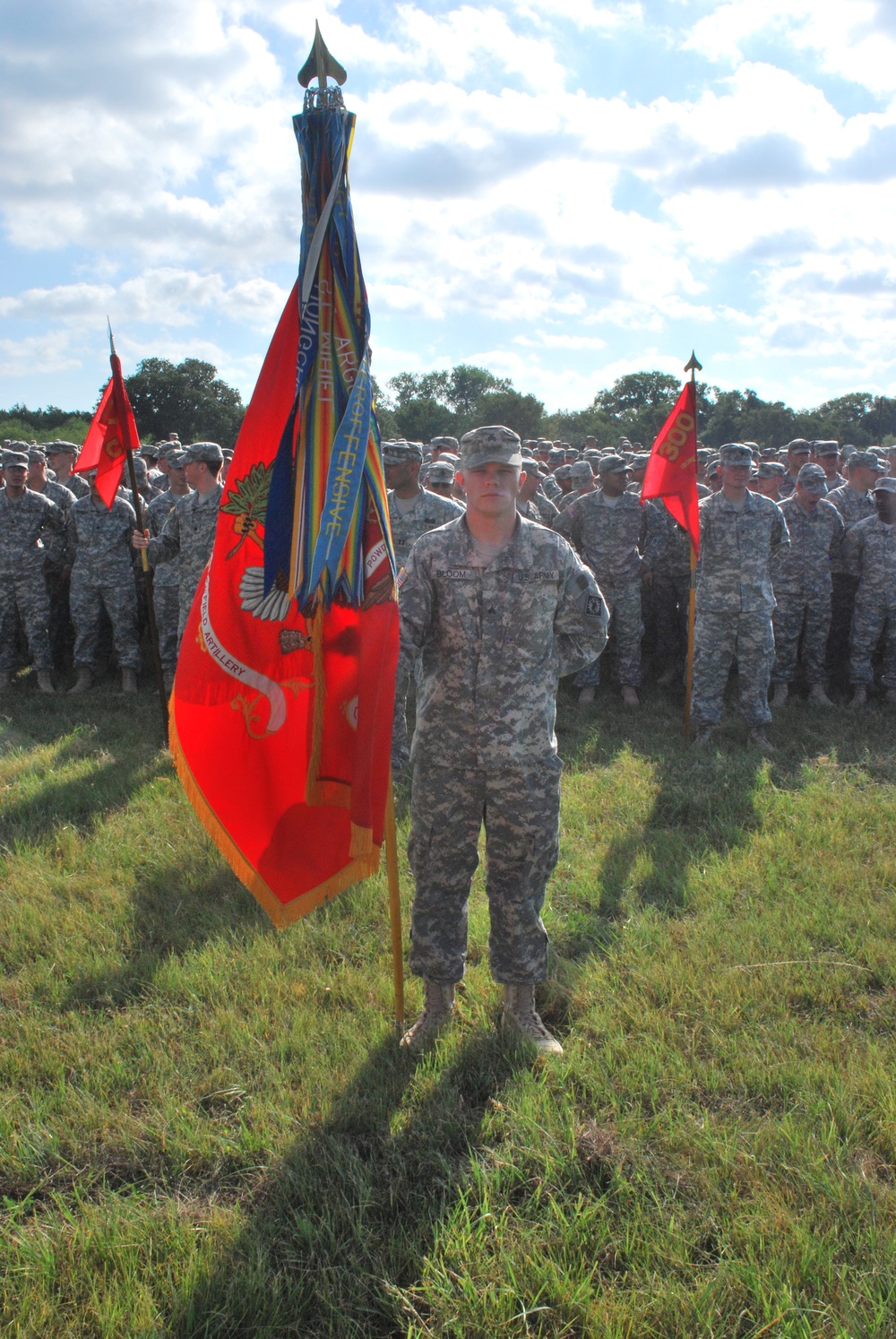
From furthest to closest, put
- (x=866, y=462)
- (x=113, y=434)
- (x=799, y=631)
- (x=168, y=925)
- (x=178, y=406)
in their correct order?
1. (x=178, y=406)
2. (x=866, y=462)
3. (x=799, y=631)
4. (x=113, y=434)
5. (x=168, y=925)

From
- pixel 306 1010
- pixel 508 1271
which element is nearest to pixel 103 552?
pixel 306 1010

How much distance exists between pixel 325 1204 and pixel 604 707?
22.1 feet

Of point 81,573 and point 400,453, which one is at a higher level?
point 400,453

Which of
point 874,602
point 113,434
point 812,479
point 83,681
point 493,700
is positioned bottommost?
point 83,681

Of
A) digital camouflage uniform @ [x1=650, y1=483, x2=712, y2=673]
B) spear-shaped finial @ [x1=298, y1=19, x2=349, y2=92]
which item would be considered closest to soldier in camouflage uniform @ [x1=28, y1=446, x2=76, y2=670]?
digital camouflage uniform @ [x1=650, y1=483, x2=712, y2=673]

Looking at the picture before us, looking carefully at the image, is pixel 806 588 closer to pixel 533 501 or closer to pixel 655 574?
pixel 655 574

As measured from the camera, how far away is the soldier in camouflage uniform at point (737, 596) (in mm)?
7719

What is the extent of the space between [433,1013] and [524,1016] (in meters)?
0.39

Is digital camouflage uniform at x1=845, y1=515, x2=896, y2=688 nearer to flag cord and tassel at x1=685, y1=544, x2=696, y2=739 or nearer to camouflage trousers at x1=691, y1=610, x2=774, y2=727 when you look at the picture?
camouflage trousers at x1=691, y1=610, x2=774, y2=727

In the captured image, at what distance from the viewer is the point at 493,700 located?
3.41m

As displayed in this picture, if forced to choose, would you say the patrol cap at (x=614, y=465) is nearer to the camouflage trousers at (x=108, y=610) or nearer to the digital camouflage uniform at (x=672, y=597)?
the digital camouflage uniform at (x=672, y=597)

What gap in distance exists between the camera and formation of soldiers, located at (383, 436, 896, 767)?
7.73 meters

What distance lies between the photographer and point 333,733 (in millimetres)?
3508

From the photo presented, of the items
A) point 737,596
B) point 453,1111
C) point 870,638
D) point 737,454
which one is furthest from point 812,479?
point 453,1111
